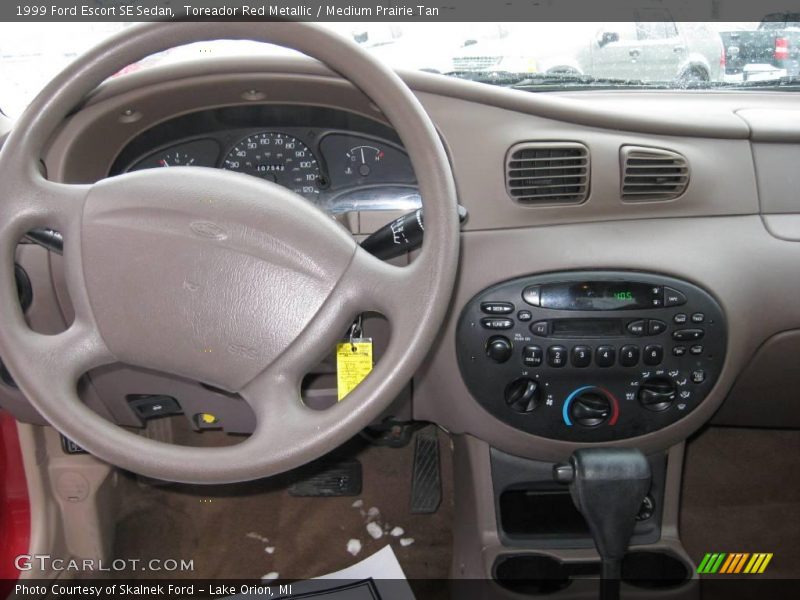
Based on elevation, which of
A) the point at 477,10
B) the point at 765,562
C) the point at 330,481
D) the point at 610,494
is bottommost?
the point at 765,562

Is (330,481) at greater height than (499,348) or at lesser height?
lesser

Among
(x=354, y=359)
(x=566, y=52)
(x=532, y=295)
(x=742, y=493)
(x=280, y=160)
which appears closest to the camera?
(x=354, y=359)

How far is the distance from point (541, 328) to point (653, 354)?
20cm

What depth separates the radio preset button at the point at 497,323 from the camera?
4.02 feet

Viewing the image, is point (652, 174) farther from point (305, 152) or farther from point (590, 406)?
point (305, 152)

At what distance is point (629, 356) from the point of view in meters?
1.24

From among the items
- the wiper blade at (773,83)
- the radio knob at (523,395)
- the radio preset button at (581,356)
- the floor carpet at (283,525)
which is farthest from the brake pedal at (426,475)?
the wiper blade at (773,83)

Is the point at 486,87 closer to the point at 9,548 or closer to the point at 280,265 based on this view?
the point at 280,265

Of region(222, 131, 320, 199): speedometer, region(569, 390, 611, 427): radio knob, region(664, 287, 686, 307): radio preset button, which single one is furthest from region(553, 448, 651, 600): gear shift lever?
region(222, 131, 320, 199): speedometer

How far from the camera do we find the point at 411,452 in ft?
6.32

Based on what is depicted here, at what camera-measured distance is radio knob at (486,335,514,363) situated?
123 cm

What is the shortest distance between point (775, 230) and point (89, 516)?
160cm

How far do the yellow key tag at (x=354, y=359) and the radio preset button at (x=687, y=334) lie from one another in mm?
538

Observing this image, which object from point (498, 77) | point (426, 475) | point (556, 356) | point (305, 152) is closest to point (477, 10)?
point (498, 77)
